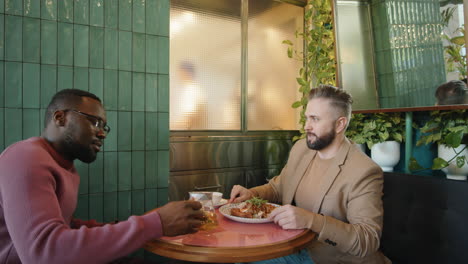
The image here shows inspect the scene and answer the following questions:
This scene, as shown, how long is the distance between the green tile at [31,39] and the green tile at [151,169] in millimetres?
946

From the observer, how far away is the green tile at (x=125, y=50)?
90.7 inches

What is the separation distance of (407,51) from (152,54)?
1.78m

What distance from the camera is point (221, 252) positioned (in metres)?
1.18

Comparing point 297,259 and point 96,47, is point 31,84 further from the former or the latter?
point 297,259

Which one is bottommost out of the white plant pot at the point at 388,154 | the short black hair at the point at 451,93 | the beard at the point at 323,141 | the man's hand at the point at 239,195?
the man's hand at the point at 239,195

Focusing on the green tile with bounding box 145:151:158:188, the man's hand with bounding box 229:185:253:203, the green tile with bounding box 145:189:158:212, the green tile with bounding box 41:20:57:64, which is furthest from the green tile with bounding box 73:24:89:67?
the man's hand with bounding box 229:185:253:203

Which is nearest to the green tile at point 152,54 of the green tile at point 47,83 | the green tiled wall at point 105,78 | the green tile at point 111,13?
the green tiled wall at point 105,78

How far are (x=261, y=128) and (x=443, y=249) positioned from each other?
200 centimetres

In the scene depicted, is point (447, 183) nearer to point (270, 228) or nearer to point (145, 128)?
point (270, 228)

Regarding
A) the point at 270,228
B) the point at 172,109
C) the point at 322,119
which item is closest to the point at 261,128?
the point at 172,109

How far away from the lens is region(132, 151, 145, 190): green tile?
2.36 m

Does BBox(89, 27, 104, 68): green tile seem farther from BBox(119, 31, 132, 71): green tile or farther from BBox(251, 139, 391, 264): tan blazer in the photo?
BBox(251, 139, 391, 264): tan blazer

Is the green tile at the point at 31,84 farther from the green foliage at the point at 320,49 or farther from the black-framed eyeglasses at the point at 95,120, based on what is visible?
the green foliage at the point at 320,49

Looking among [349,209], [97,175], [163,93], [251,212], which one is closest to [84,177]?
[97,175]
